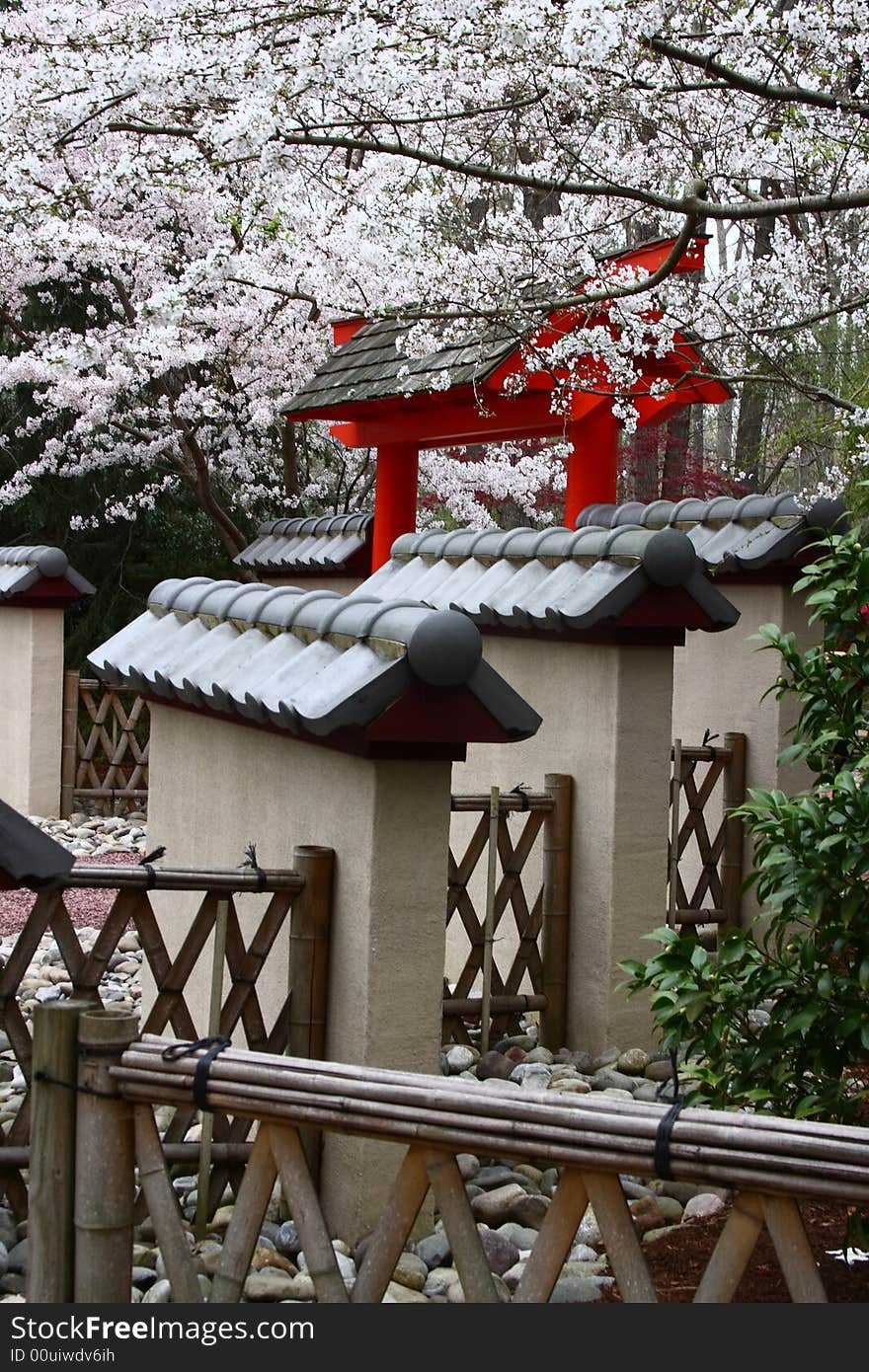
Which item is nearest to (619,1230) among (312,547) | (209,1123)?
(209,1123)

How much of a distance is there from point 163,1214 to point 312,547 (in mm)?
11369

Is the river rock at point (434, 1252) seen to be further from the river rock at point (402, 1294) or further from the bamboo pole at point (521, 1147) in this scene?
the bamboo pole at point (521, 1147)

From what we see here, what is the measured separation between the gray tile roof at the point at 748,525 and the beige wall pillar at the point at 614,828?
0.95 metres

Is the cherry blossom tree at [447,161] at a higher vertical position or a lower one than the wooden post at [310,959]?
higher

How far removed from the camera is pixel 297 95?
5.60 metres

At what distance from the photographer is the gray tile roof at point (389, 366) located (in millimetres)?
8828

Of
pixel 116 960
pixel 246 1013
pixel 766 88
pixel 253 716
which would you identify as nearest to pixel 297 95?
pixel 766 88

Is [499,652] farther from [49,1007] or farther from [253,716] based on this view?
[49,1007]

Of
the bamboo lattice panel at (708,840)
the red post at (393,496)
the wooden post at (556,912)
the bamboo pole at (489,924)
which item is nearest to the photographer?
the bamboo pole at (489,924)

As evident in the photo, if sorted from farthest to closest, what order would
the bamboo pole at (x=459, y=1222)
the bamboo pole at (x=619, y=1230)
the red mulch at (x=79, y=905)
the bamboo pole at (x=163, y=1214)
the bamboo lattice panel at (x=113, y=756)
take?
the bamboo lattice panel at (x=113, y=756) → the red mulch at (x=79, y=905) → the bamboo pole at (x=163, y=1214) → the bamboo pole at (x=459, y=1222) → the bamboo pole at (x=619, y=1230)

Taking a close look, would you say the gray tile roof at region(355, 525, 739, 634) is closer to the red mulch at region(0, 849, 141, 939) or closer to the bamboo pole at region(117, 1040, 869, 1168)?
the red mulch at region(0, 849, 141, 939)

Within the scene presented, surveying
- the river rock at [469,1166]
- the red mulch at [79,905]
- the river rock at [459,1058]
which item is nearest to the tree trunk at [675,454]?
the red mulch at [79,905]

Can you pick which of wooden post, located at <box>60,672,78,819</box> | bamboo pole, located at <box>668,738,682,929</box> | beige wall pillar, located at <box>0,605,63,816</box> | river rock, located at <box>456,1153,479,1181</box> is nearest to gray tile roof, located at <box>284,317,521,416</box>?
bamboo pole, located at <box>668,738,682,929</box>

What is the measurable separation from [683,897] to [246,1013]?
356 centimetres
